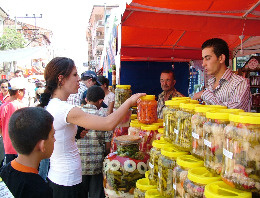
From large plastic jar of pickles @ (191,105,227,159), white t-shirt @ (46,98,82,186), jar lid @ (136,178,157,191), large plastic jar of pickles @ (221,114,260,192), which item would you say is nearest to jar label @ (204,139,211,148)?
large plastic jar of pickles @ (191,105,227,159)

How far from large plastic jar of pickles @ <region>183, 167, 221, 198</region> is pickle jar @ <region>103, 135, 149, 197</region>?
109 centimetres

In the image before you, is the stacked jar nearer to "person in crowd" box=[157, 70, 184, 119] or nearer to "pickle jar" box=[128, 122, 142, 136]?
"pickle jar" box=[128, 122, 142, 136]

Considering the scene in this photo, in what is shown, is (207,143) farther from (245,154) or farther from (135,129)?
(135,129)

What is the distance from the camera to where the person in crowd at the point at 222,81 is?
2309mm

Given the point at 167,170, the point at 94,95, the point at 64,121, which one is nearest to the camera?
the point at 167,170

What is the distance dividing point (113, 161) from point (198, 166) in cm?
113

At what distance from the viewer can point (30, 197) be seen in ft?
4.46

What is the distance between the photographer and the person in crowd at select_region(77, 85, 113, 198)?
326 centimetres

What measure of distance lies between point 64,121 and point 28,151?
0.66 meters

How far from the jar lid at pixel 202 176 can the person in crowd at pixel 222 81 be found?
970 millimetres

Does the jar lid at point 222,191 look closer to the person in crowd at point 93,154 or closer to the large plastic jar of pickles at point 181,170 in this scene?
the large plastic jar of pickles at point 181,170

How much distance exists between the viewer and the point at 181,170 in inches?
61.7

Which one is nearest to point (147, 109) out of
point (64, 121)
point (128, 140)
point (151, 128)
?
point (151, 128)

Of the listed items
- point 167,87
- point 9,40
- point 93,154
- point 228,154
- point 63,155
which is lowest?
point 93,154
